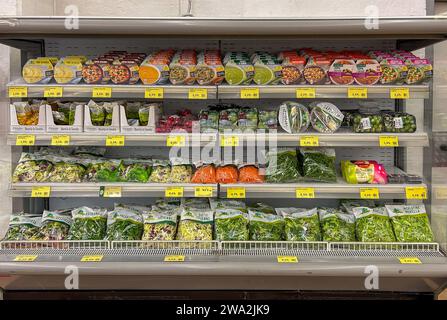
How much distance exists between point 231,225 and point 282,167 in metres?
0.44

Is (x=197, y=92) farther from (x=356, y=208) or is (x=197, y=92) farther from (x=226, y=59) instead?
(x=356, y=208)

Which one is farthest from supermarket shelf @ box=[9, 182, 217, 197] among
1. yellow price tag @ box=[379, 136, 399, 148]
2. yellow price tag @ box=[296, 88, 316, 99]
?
yellow price tag @ box=[379, 136, 399, 148]

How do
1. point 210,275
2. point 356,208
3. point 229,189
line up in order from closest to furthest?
1. point 210,275
2. point 229,189
3. point 356,208

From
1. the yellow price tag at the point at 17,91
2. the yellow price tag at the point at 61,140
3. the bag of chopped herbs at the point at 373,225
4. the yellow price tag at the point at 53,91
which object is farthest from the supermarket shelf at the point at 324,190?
the yellow price tag at the point at 17,91

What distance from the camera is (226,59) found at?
2.48 metres

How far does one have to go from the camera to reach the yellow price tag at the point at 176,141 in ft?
7.74

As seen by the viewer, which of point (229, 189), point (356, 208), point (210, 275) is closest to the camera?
point (210, 275)

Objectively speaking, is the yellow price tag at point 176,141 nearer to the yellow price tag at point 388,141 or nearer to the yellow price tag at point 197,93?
the yellow price tag at point 197,93

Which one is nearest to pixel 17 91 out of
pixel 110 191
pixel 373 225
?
pixel 110 191

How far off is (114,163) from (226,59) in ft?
2.95

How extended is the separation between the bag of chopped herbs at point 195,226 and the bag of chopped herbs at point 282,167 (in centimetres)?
41

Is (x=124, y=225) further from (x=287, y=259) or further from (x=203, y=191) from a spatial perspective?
(x=287, y=259)
